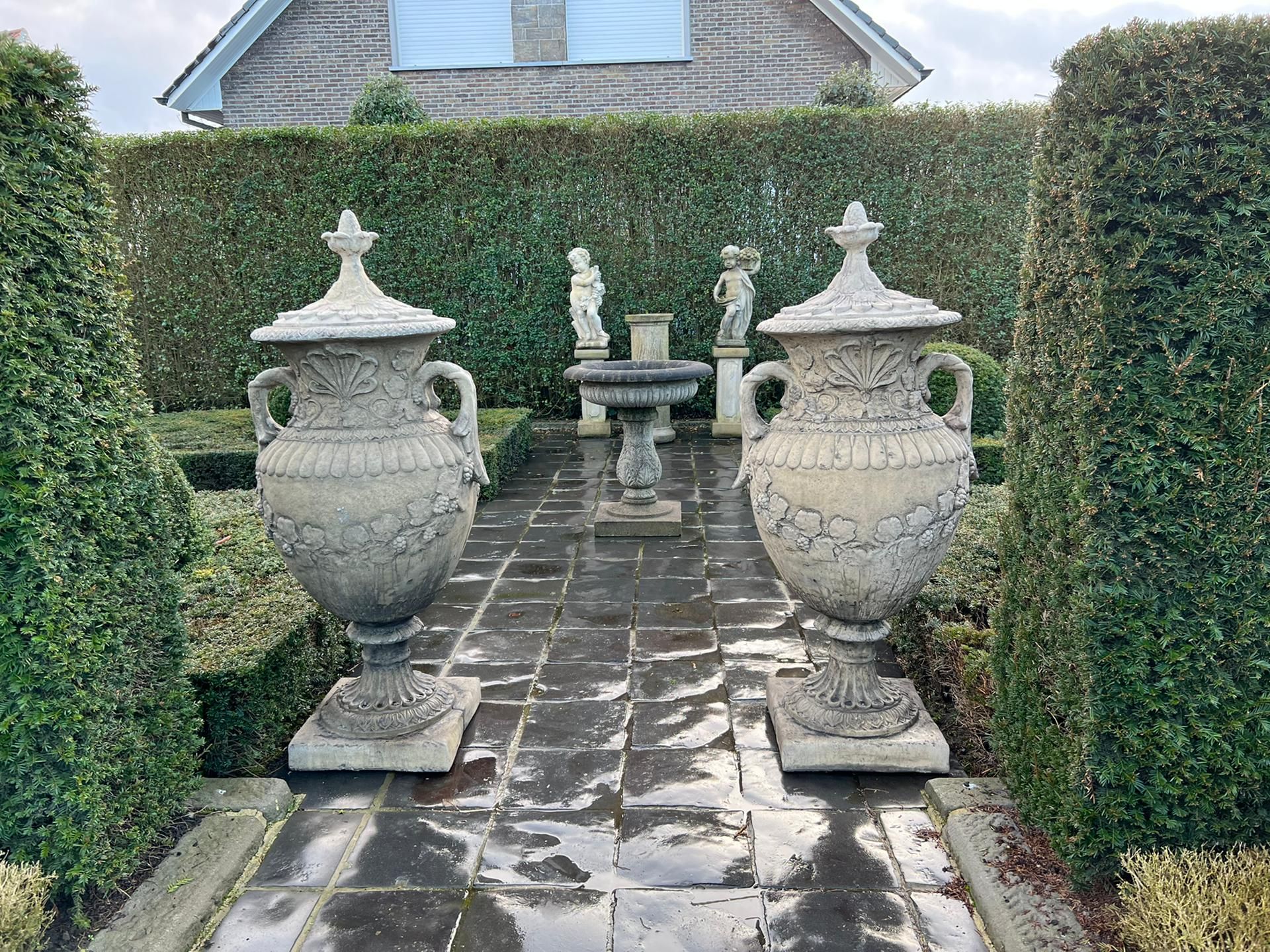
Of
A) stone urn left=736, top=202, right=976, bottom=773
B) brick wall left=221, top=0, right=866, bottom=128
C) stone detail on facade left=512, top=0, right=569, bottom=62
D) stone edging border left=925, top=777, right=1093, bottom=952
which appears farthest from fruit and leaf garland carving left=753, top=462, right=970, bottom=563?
stone detail on facade left=512, top=0, right=569, bottom=62

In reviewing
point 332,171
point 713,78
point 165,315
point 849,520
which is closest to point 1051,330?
point 849,520

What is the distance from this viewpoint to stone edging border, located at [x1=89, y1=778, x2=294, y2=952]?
8.25 feet

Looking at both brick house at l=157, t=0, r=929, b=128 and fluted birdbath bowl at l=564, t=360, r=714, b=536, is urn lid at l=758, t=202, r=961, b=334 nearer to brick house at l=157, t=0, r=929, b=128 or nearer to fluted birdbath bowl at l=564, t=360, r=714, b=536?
fluted birdbath bowl at l=564, t=360, r=714, b=536

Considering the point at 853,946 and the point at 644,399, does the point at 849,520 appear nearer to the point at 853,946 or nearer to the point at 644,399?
the point at 853,946

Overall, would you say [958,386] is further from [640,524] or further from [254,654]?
[640,524]

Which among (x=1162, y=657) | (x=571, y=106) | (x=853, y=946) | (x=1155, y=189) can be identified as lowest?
(x=853, y=946)

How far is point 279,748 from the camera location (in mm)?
3631

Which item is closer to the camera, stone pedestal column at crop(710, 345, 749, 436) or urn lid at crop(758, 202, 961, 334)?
urn lid at crop(758, 202, 961, 334)

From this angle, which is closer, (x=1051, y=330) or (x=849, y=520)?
(x=1051, y=330)

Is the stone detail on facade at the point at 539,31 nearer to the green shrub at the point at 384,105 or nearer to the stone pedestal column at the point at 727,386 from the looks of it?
the green shrub at the point at 384,105

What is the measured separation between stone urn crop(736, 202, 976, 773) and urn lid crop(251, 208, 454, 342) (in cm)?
137

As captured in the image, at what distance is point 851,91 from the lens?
12.2 m

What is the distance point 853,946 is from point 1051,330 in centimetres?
194

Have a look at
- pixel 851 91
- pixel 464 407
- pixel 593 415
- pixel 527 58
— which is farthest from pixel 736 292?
pixel 527 58
